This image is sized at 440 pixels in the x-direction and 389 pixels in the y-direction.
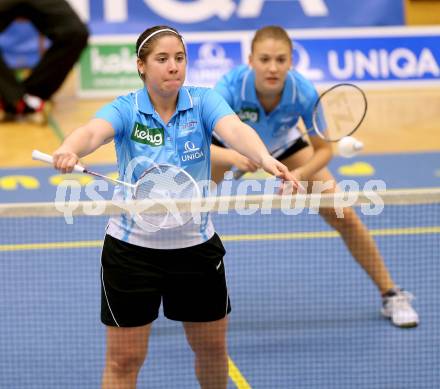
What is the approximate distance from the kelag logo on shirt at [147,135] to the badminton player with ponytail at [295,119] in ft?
3.61

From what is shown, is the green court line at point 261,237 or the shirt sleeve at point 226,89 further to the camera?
the green court line at point 261,237

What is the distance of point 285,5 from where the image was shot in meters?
10.6

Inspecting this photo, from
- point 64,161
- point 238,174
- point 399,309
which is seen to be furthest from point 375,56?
point 64,161

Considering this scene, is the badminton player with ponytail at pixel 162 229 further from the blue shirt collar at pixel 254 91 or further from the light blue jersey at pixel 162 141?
the blue shirt collar at pixel 254 91

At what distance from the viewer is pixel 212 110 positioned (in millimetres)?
3832

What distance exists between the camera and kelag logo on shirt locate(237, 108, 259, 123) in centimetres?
537

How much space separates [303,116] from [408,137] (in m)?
4.46

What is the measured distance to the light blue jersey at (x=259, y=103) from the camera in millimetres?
5289

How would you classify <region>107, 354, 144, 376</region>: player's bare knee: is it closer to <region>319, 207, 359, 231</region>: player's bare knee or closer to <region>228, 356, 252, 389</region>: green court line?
<region>228, 356, 252, 389</region>: green court line

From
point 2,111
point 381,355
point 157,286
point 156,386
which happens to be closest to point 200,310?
point 157,286

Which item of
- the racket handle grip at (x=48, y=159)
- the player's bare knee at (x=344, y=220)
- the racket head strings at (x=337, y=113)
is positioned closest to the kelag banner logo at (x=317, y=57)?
the player's bare knee at (x=344, y=220)

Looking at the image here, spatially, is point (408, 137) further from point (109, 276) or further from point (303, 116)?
point (109, 276)

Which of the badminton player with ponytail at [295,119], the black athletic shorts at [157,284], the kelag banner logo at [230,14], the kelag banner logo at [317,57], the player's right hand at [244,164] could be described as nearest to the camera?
the black athletic shorts at [157,284]

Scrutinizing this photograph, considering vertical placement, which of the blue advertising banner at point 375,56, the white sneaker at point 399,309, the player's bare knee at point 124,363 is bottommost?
the white sneaker at point 399,309
